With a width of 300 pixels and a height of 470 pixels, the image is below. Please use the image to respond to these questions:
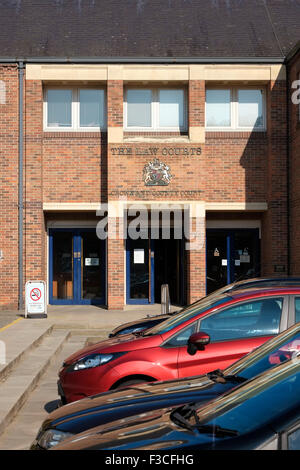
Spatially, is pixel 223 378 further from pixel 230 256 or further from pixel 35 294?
pixel 230 256

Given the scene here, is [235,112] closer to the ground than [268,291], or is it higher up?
higher up

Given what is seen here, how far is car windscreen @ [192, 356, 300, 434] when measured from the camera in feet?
9.66

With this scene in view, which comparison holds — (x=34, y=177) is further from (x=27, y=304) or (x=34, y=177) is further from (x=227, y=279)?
(x=227, y=279)

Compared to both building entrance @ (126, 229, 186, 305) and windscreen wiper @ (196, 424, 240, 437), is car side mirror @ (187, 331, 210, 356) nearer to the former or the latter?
windscreen wiper @ (196, 424, 240, 437)

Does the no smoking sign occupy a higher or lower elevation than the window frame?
lower

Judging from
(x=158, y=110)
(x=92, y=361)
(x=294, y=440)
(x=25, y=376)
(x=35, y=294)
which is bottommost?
(x=25, y=376)

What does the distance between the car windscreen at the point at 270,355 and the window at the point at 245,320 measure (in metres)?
1.70

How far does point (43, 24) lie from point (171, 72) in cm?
528

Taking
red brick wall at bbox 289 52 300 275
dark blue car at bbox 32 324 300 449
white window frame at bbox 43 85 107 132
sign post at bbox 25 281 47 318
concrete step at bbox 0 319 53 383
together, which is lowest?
concrete step at bbox 0 319 53 383

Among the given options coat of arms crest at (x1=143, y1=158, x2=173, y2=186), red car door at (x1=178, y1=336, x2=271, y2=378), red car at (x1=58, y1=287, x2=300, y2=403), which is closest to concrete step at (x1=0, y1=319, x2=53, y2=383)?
red car at (x1=58, y1=287, x2=300, y2=403)

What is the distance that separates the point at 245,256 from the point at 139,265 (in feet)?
12.1

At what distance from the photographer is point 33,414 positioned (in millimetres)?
7434

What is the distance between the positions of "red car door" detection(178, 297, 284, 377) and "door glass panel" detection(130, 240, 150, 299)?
528 inches

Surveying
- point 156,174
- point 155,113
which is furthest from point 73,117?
point 156,174
